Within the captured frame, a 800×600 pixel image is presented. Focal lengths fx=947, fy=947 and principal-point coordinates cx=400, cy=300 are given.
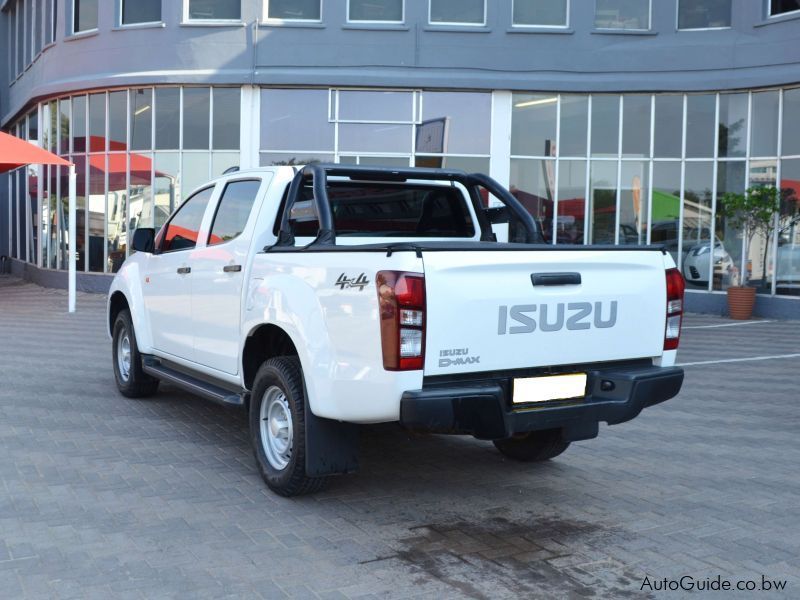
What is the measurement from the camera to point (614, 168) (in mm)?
19359

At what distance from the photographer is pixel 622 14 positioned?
63.4 ft

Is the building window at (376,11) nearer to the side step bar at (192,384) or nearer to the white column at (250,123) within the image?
the white column at (250,123)

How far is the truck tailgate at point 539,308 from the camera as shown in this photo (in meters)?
4.55

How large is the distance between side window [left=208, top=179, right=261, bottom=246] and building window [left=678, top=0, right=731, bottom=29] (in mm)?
14805

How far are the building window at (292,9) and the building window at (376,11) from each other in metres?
0.70

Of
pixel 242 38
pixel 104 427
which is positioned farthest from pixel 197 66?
pixel 104 427

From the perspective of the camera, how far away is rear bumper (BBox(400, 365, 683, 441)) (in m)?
4.48

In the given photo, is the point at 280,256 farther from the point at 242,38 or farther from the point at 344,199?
the point at 242,38

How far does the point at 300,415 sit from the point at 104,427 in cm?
268

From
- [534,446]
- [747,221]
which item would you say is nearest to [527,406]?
[534,446]

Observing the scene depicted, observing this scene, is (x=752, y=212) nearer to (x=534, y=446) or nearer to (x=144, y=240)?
(x=534, y=446)

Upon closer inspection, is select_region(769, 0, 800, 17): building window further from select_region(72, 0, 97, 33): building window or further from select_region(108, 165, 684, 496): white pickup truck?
select_region(72, 0, 97, 33): building window

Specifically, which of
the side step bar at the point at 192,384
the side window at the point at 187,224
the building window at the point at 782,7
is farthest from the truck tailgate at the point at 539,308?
the building window at the point at 782,7

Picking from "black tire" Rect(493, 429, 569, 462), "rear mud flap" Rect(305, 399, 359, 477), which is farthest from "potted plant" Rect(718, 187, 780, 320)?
"rear mud flap" Rect(305, 399, 359, 477)
